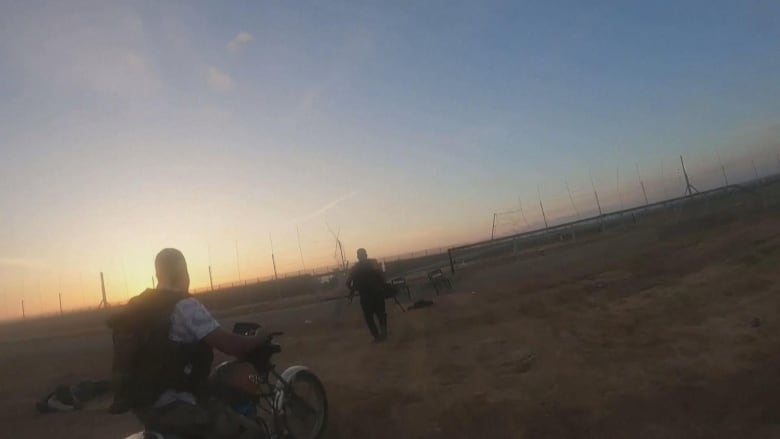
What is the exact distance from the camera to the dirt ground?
4.59 m

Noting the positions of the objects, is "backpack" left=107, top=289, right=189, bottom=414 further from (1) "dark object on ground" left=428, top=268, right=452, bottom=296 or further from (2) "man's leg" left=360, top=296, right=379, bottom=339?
(1) "dark object on ground" left=428, top=268, right=452, bottom=296

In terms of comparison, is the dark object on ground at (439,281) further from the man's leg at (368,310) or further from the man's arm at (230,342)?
the man's arm at (230,342)

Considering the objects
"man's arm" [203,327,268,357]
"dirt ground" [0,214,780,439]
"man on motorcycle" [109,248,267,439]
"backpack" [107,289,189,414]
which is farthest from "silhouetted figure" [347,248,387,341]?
"backpack" [107,289,189,414]

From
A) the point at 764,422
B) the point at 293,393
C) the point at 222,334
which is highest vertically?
the point at 222,334

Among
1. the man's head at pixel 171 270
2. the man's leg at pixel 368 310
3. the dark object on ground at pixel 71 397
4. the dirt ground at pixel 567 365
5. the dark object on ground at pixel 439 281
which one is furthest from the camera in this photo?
the dark object on ground at pixel 439 281

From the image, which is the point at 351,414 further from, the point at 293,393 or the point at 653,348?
the point at 653,348

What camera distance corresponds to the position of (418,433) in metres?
4.90

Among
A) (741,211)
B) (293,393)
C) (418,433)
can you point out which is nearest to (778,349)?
(418,433)

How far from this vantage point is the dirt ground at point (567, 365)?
4594 millimetres

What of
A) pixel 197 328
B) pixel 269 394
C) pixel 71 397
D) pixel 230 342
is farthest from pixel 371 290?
pixel 197 328

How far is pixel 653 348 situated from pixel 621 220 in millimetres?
38467

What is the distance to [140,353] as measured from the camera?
305cm

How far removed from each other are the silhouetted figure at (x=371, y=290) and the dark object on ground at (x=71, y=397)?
4.54 m

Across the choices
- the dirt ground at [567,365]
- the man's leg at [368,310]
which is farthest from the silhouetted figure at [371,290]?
the dirt ground at [567,365]
